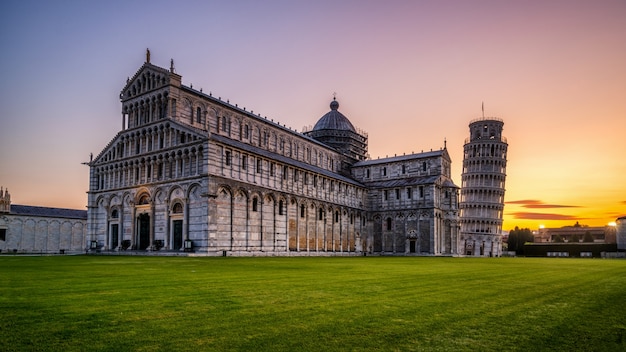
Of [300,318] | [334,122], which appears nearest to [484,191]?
[334,122]

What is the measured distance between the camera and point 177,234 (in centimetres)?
5109

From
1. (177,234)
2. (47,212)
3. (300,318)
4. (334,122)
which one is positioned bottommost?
(300,318)

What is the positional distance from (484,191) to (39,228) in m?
92.1

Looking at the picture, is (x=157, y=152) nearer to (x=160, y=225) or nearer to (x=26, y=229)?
(x=160, y=225)

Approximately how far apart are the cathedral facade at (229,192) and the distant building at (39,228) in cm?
2278

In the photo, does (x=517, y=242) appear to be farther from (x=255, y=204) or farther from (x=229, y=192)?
(x=229, y=192)

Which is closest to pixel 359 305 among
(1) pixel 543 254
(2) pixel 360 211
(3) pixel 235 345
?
(3) pixel 235 345

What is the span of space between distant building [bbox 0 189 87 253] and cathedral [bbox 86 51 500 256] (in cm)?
2268

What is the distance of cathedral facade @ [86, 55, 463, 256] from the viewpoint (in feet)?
163

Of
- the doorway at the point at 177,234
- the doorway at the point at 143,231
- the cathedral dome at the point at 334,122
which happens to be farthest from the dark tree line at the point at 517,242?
the doorway at the point at 143,231

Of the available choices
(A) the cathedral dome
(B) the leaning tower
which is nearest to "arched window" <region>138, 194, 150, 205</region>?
(A) the cathedral dome

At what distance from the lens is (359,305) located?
1179 centimetres

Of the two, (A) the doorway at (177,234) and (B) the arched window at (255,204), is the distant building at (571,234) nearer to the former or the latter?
(B) the arched window at (255,204)

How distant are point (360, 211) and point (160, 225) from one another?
35.6 m
